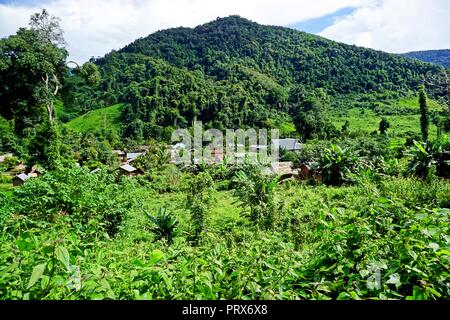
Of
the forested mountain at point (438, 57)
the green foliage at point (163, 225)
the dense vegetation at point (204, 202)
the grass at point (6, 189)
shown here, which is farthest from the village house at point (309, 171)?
the forested mountain at point (438, 57)

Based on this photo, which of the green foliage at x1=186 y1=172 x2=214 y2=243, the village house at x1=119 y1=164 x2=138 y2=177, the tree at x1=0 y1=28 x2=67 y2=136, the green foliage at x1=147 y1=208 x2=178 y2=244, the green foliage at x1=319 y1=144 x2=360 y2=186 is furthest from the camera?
the village house at x1=119 y1=164 x2=138 y2=177

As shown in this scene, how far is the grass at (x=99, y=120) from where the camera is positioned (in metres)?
48.3

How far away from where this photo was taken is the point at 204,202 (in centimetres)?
1162

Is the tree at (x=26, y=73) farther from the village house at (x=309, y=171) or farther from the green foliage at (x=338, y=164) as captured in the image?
the village house at (x=309, y=171)

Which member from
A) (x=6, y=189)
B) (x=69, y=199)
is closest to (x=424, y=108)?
(x=69, y=199)

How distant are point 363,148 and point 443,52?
2627 inches

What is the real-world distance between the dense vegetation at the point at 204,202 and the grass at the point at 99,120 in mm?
323

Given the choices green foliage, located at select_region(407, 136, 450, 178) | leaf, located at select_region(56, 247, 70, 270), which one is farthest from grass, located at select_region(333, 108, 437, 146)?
leaf, located at select_region(56, 247, 70, 270)

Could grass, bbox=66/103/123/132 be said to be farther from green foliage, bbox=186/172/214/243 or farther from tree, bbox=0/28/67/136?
green foliage, bbox=186/172/214/243

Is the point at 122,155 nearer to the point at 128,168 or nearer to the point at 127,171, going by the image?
the point at 128,168

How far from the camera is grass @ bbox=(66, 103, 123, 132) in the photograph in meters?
48.3

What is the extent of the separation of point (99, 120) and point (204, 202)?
143ft

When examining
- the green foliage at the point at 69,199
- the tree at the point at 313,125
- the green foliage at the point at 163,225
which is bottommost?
the green foliage at the point at 163,225

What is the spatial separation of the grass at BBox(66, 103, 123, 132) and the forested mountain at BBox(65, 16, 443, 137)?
177 cm
